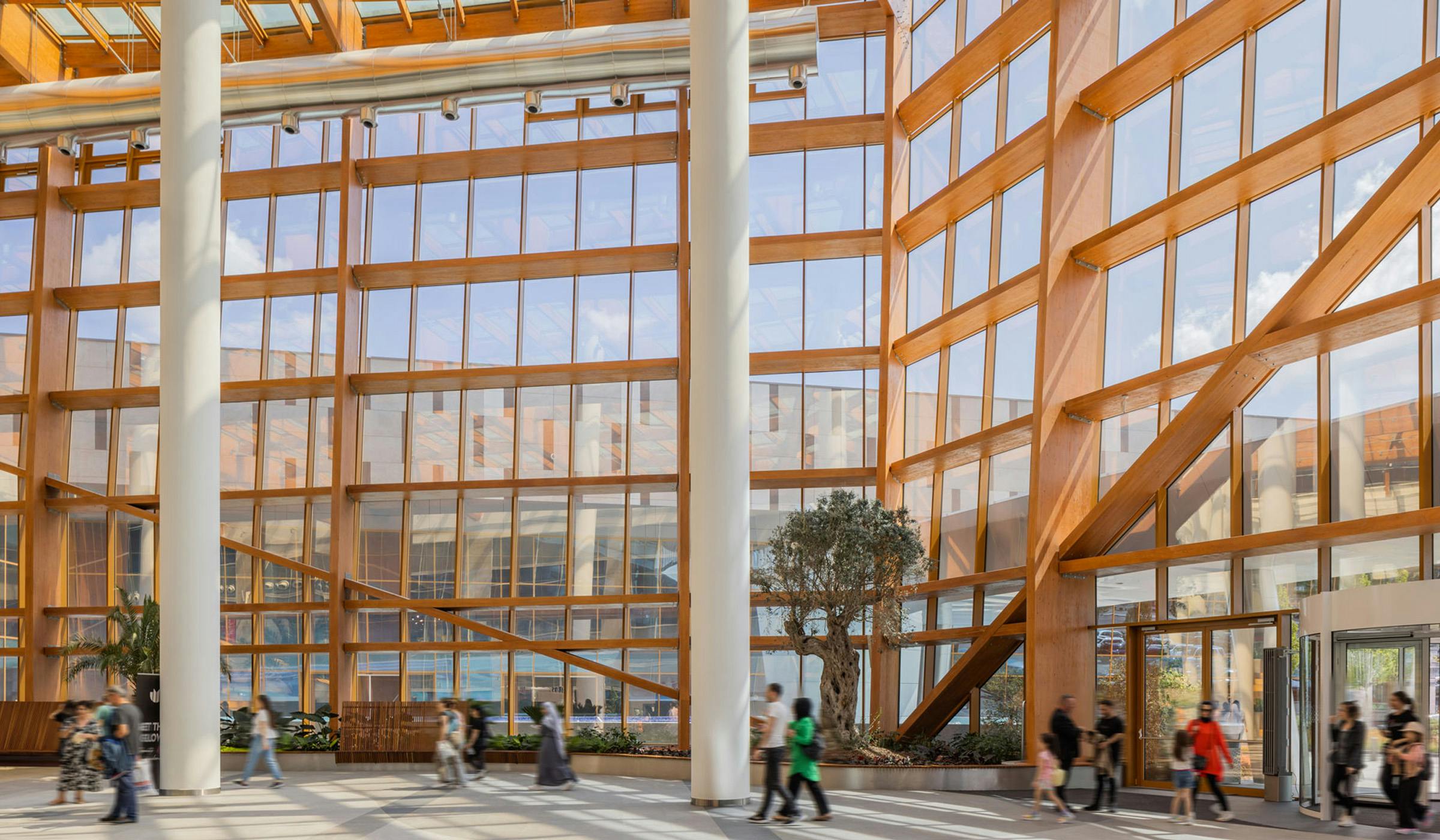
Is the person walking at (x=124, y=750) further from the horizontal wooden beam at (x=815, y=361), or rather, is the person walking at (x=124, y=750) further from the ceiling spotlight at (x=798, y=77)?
the horizontal wooden beam at (x=815, y=361)

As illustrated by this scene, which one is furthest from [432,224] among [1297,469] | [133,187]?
[1297,469]

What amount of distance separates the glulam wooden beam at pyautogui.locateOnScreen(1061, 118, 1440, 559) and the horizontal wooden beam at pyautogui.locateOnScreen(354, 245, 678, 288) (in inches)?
410

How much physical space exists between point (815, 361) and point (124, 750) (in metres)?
13.6

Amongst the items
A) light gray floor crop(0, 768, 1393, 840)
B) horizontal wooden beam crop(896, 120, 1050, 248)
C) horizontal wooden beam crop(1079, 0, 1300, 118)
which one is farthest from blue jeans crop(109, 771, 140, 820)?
horizontal wooden beam crop(1079, 0, 1300, 118)

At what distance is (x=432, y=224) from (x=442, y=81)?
7.51 metres

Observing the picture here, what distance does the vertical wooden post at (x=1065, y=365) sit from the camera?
17.5m

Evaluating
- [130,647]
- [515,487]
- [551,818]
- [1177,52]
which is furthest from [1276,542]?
[130,647]

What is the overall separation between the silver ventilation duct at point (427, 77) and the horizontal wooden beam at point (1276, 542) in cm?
812

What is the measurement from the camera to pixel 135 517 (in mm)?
25984

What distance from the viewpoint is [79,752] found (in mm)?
14633

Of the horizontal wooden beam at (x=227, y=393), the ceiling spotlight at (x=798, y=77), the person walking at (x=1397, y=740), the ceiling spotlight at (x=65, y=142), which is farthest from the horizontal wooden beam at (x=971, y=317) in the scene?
the ceiling spotlight at (x=65, y=142)

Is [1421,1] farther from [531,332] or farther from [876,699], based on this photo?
[531,332]

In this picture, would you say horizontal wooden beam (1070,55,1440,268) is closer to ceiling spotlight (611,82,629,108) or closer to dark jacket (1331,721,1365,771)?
dark jacket (1331,721,1365,771)

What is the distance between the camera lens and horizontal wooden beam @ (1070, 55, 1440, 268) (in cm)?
1327
